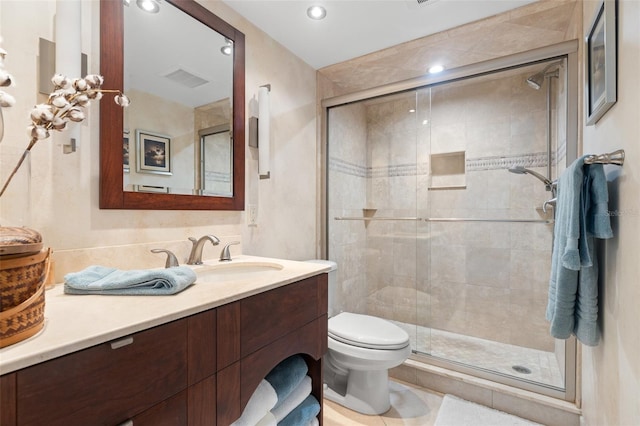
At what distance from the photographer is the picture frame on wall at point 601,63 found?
3.24 feet

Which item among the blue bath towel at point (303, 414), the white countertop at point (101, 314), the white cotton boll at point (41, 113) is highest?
the white cotton boll at point (41, 113)

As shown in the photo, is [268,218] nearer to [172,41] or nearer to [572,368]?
[172,41]

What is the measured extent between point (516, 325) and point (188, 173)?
255cm

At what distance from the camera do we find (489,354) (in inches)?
86.0

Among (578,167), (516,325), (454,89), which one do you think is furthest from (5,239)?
(516,325)

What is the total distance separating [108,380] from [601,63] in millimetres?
1807

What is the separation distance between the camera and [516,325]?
2305mm

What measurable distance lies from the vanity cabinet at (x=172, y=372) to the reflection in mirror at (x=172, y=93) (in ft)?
2.45

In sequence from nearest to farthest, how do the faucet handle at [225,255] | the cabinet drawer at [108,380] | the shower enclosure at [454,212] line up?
1. the cabinet drawer at [108,380]
2. the faucet handle at [225,255]
3. the shower enclosure at [454,212]

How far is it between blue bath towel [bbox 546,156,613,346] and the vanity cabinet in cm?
100

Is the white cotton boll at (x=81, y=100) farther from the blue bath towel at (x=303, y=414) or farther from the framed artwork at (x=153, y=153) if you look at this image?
the blue bath towel at (x=303, y=414)

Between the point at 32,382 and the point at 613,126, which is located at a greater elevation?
the point at 613,126

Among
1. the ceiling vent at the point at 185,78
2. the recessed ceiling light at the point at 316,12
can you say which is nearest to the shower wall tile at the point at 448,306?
the recessed ceiling light at the point at 316,12

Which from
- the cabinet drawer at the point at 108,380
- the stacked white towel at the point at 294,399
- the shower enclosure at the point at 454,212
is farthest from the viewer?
the shower enclosure at the point at 454,212
